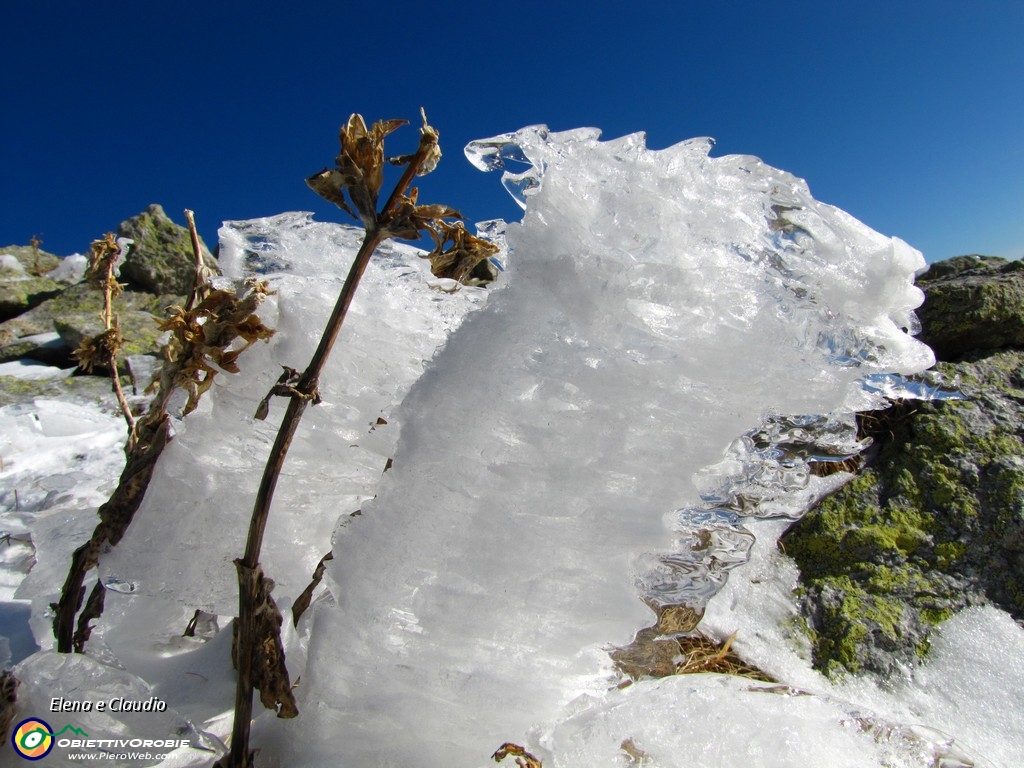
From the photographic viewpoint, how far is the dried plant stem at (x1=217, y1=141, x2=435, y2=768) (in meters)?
0.94

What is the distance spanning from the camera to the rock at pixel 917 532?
7.16 ft

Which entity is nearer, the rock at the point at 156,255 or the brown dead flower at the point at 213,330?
the brown dead flower at the point at 213,330

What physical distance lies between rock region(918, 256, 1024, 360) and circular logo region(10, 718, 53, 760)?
13.6 ft

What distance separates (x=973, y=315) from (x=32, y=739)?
4361 mm

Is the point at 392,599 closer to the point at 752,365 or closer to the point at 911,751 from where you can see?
the point at 752,365

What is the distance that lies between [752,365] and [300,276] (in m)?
1.05

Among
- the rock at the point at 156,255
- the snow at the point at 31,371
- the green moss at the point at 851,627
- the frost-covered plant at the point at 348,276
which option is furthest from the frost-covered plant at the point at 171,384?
the rock at the point at 156,255

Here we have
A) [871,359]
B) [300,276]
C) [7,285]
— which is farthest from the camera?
[7,285]

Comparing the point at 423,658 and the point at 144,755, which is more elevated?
the point at 423,658

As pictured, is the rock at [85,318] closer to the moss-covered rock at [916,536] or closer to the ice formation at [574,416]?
the ice formation at [574,416]

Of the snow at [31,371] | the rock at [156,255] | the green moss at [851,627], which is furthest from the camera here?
the rock at [156,255]

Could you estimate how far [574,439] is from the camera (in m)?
1.05

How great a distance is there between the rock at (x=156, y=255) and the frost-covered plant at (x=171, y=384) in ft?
25.5

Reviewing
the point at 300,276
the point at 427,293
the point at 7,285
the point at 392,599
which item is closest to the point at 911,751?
the point at 392,599
